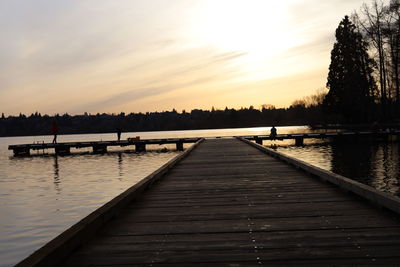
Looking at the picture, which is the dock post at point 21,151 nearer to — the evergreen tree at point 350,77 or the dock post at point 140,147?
the dock post at point 140,147

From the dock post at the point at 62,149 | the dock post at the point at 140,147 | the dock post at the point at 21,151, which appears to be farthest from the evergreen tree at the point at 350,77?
the dock post at the point at 21,151

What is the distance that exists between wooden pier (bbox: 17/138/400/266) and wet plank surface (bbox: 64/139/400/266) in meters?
0.01

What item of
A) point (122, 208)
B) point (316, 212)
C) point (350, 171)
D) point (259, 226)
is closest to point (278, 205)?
point (316, 212)

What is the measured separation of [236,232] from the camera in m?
5.16

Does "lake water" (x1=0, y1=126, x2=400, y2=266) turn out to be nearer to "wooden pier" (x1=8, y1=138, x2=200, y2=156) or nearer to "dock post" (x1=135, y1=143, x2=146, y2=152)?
"wooden pier" (x1=8, y1=138, x2=200, y2=156)

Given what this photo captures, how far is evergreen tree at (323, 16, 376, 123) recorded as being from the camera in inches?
2021

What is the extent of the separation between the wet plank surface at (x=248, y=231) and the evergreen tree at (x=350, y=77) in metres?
Result: 47.2

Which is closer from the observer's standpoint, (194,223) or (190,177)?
(194,223)

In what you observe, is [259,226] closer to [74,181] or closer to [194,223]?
[194,223]

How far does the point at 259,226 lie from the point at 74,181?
19034 millimetres

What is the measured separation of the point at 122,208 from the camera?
21.7ft

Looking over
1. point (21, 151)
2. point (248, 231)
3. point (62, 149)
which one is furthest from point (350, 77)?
point (248, 231)

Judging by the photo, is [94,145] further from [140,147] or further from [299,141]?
[299,141]

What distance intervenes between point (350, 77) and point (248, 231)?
5180 cm
